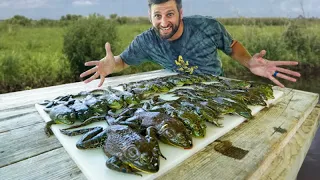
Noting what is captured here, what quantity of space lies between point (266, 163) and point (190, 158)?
0.34 meters

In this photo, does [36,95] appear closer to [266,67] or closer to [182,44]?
[182,44]

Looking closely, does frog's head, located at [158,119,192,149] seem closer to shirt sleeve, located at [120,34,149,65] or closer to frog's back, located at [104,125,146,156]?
frog's back, located at [104,125,146,156]

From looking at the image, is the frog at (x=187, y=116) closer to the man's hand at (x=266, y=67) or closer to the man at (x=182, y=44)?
the man's hand at (x=266, y=67)

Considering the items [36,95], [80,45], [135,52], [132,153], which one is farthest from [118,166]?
[80,45]

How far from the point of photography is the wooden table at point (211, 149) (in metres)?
1.04

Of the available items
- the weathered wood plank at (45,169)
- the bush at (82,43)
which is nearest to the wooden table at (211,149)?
the weathered wood plank at (45,169)

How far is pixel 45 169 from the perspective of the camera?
106cm

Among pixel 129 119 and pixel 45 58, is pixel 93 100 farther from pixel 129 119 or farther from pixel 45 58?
pixel 45 58

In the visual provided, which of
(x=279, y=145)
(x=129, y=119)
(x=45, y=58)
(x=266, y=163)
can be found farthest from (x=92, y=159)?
(x=45, y=58)

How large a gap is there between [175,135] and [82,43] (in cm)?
542

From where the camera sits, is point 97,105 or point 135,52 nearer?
point 97,105

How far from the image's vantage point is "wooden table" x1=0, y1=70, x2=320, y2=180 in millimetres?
1042

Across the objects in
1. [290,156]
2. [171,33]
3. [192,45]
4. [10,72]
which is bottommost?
[10,72]

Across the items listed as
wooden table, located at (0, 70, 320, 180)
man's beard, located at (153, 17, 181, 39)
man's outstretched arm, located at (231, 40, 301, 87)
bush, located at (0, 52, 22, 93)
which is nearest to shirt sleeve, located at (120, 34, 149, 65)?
man's beard, located at (153, 17, 181, 39)
